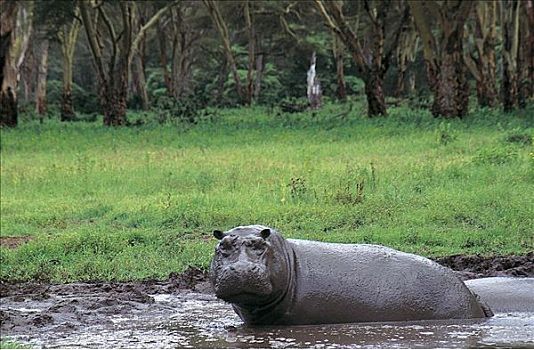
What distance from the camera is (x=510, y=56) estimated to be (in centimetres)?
2478

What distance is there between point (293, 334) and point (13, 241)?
5.94m

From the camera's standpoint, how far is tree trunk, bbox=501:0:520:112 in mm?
23953

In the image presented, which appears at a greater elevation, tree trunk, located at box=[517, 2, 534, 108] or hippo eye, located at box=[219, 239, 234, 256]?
tree trunk, located at box=[517, 2, 534, 108]

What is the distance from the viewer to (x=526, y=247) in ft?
34.2

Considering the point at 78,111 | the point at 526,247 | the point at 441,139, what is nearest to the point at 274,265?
the point at 526,247

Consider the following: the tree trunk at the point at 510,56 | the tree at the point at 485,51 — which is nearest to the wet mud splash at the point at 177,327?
the tree trunk at the point at 510,56

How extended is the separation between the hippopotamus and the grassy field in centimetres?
306

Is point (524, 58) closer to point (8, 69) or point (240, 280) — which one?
point (8, 69)

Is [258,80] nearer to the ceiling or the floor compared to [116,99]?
nearer to the floor

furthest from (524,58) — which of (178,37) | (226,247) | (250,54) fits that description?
(226,247)

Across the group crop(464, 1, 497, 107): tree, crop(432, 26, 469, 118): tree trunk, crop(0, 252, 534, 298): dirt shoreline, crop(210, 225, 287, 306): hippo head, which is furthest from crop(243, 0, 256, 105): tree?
crop(210, 225, 287, 306): hippo head

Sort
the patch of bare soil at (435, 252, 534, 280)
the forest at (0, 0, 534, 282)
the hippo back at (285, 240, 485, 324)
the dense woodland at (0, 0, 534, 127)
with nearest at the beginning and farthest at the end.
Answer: the hippo back at (285, 240, 485, 324)
the patch of bare soil at (435, 252, 534, 280)
the forest at (0, 0, 534, 282)
the dense woodland at (0, 0, 534, 127)

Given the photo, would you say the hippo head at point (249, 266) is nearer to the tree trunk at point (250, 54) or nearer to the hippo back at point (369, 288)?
the hippo back at point (369, 288)

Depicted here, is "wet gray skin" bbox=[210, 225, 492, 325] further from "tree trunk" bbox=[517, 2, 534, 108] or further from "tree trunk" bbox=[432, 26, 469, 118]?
"tree trunk" bbox=[517, 2, 534, 108]
